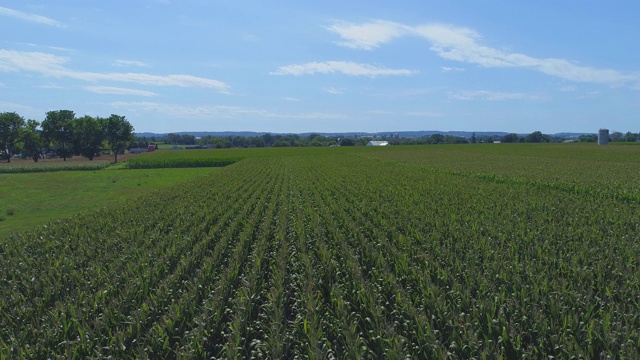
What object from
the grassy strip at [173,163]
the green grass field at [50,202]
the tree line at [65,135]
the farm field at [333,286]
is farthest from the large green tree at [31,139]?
the farm field at [333,286]

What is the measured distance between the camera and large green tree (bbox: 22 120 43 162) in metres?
96.6

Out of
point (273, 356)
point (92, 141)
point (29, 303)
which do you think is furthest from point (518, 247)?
point (92, 141)

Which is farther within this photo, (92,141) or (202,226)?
(92,141)

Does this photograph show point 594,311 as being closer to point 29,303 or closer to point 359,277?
point 359,277

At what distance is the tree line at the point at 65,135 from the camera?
95.1 meters

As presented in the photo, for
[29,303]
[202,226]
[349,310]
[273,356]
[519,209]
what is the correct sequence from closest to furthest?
[273,356] → [349,310] → [29,303] → [202,226] → [519,209]

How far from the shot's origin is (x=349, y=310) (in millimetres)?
7348

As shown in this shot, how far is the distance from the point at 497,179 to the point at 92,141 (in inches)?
3921

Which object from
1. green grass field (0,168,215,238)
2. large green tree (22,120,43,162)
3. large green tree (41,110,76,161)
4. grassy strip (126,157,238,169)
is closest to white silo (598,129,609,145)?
grassy strip (126,157,238,169)

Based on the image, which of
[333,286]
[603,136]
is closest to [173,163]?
[333,286]

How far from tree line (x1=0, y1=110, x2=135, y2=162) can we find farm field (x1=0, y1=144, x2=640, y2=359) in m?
93.8

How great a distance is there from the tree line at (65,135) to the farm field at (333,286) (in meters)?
93.8

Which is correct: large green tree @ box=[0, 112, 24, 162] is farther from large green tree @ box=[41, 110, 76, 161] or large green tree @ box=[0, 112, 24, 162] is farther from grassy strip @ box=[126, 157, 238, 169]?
grassy strip @ box=[126, 157, 238, 169]

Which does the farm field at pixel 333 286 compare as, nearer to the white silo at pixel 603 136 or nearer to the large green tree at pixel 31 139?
the large green tree at pixel 31 139
